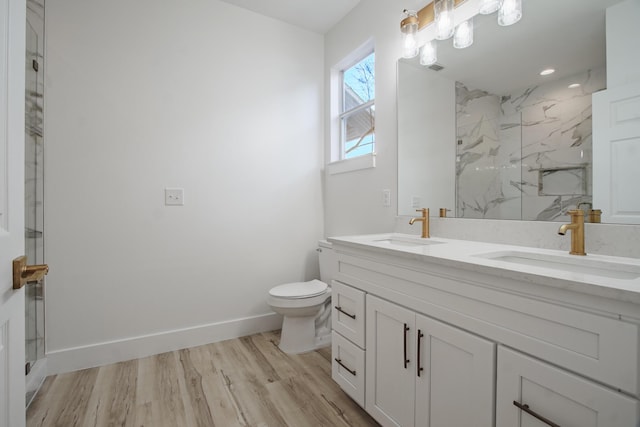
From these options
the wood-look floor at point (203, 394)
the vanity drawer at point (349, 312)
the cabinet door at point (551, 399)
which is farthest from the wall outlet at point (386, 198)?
the cabinet door at point (551, 399)

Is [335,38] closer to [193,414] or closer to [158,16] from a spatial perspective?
[158,16]

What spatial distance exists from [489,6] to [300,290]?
192 centimetres

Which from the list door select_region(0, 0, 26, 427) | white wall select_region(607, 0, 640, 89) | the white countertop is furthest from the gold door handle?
white wall select_region(607, 0, 640, 89)

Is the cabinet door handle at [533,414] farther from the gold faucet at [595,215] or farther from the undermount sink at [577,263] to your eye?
the gold faucet at [595,215]

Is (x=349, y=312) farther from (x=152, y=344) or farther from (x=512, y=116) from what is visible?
(x=152, y=344)

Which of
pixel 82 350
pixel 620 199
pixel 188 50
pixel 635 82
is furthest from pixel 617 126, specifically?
pixel 82 350

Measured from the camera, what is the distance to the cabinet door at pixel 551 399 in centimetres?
66

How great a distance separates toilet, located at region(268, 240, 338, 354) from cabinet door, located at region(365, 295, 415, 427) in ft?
2.46

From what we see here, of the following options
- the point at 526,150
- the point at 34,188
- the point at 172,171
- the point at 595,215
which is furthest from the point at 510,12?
the point at 34,188

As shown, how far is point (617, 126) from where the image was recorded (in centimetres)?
104

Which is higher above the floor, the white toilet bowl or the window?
the window

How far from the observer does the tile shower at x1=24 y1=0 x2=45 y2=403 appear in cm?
161

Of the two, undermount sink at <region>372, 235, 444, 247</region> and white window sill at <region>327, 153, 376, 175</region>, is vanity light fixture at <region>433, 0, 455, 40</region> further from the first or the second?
undermount sink at <region>372, 235, 444, 247</region>

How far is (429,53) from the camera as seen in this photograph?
1716mm
